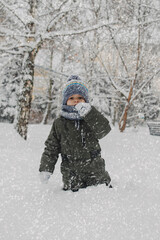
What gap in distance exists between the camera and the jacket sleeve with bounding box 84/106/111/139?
225 cm

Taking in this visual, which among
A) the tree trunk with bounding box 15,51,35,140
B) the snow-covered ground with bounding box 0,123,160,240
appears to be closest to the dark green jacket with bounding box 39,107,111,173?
the snow-covered ground with bounding box 0,123,160,240

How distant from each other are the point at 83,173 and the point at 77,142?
1.07ft

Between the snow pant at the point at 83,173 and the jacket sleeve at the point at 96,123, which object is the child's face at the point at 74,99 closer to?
the jacket sleeve at the point at 96,123

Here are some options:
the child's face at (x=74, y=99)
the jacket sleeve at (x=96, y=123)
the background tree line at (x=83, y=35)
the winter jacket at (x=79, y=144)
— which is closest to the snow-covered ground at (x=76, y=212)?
the winter jacket at (x=79, y=144)

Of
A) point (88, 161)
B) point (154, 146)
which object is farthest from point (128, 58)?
point (88, 161)

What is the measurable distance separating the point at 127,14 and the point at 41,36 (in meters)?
3.79

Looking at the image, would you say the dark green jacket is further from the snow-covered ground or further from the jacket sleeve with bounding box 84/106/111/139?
the snow-covered ground

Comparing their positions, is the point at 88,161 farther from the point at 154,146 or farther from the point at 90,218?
the point at 154,146

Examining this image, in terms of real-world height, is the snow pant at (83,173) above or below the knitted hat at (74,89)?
below

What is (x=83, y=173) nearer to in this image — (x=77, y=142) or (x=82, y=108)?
(x=77, y=142)

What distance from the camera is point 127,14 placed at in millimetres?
7832

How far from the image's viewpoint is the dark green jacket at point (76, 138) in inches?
89.5

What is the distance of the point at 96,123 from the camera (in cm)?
227

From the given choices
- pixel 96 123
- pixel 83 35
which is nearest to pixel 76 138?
pixel 96 123
